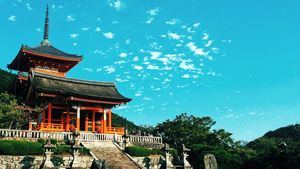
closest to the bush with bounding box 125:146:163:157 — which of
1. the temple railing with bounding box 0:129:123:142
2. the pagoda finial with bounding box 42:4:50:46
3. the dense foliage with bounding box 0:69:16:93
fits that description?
the temple railing with bounding box 0:129:123:142

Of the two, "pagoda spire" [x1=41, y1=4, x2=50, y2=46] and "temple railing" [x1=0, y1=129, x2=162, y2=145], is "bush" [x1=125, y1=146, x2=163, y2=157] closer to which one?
"temple railing" [x1=0, y1=129, x2=162, y2=145]

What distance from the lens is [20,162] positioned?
73.1ft

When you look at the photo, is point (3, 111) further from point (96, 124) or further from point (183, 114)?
point (183, 114)

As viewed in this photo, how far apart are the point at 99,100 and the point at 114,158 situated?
385 inches

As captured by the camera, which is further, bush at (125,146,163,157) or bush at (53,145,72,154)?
bush at (125,146,163,157)

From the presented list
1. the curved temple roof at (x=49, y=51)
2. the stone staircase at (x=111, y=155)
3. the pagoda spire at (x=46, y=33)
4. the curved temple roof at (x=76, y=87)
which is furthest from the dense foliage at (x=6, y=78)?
A: the stone staircase at (x=111, y=155)

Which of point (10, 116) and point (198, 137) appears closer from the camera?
point (10, 116)

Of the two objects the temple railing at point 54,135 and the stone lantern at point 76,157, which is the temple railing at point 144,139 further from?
the stone lantern at point 76,157

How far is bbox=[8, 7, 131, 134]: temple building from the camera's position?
1289 inches

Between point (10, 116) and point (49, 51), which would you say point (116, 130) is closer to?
point (10, 116)

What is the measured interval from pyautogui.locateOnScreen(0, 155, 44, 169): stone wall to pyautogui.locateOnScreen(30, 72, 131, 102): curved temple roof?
10278mm

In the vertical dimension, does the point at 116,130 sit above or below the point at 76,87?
below

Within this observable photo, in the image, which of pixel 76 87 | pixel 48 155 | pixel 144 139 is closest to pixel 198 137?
pixel 144 139

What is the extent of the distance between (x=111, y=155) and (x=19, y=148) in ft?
22.6
